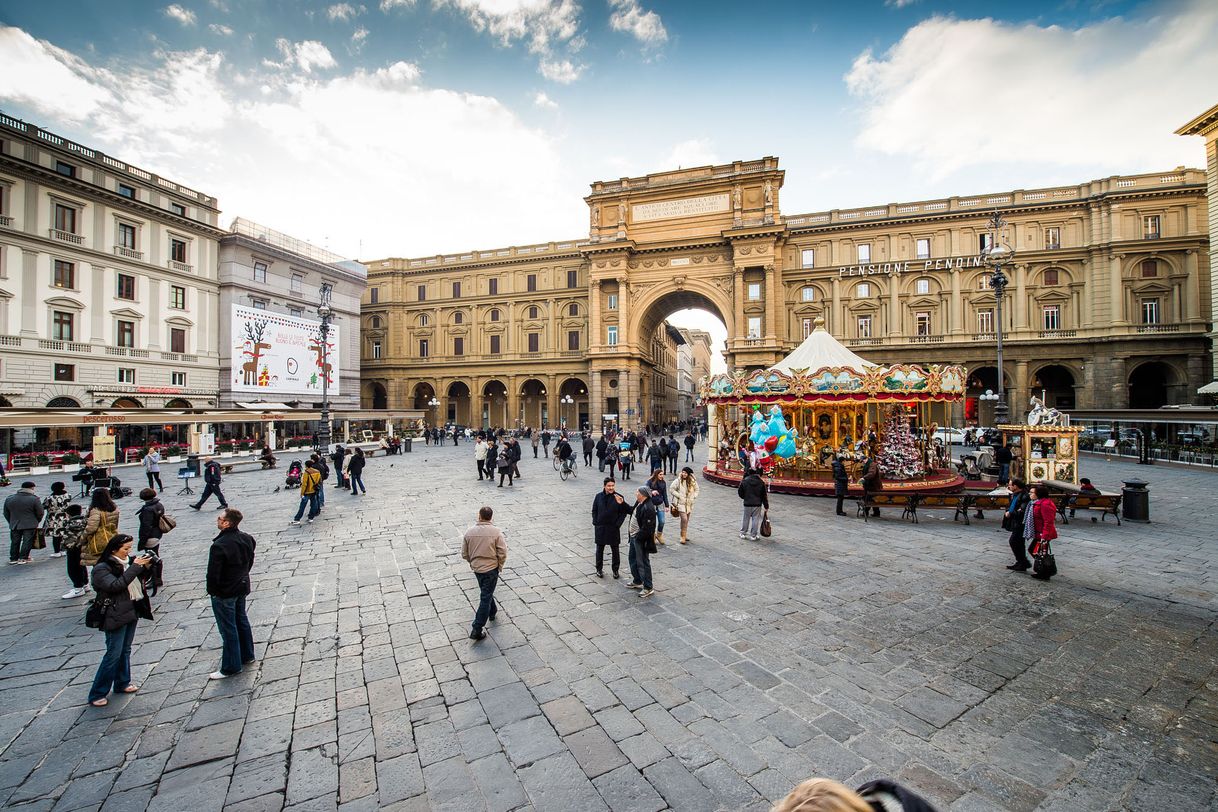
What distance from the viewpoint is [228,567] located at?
438cm

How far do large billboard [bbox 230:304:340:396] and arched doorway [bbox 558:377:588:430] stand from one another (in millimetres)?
19725

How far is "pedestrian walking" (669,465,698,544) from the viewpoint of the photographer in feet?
28.8

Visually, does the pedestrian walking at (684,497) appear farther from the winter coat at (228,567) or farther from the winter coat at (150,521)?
the winter coat at (150,521)

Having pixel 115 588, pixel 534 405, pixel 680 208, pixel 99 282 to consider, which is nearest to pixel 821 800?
pixel 115 588

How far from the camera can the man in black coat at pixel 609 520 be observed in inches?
268

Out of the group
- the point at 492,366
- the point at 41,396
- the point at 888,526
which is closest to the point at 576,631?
the point at 888,526

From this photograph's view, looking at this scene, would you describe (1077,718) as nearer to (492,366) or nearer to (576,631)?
(576,631)

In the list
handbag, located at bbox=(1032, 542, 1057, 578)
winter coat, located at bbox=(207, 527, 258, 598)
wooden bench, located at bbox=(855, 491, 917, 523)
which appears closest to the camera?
winter coat, located at bbox=(207, 527, 258, 598)

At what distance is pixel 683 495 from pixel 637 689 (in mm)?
4817

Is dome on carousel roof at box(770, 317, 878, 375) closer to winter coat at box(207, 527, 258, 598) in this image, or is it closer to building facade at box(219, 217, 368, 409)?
winter coat at box(207, 527, 258, 598)

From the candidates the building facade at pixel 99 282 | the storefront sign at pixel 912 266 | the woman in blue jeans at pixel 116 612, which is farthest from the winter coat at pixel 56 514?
the storefront sign at pixel 912 266

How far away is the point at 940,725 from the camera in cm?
372

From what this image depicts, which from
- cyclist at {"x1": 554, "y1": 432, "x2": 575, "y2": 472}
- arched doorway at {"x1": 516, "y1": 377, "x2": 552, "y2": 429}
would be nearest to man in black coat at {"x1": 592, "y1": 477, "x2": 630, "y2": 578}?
cyclist at {"x1": 554, "y1": 432, "x2": 575, "y2": 472}

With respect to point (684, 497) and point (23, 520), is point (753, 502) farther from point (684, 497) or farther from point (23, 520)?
point (23, 520)
